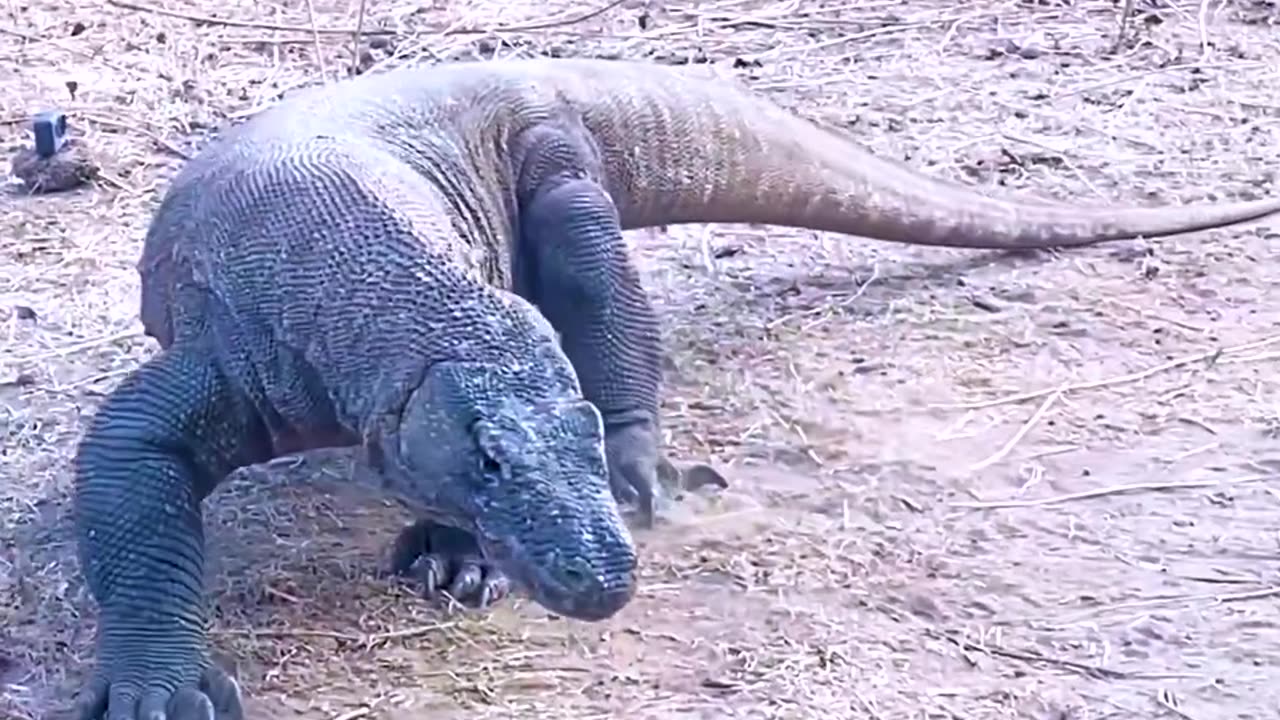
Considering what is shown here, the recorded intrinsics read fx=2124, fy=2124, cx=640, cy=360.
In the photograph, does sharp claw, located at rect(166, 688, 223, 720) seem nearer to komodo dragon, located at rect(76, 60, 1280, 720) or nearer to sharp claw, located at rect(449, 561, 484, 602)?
komodo dragon, located at rect(76, 60, 1280, 720)

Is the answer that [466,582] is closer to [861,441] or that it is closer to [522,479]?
[522,479]

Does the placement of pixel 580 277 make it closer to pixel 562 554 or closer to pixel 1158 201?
pixel 562 554

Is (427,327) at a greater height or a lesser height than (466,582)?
greater

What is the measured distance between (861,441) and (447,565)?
3.46 ft

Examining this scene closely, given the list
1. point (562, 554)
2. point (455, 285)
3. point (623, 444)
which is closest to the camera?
point (562, 554)

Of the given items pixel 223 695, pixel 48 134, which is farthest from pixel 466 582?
pixel 48 134

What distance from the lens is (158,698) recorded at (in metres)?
3.30

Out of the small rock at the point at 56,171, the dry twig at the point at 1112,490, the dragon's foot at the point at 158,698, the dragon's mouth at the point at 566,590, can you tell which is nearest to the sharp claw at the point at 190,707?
the dragon's foot at the point at 158,698

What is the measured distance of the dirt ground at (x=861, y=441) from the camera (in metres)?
3.52

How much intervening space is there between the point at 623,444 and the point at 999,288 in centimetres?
144

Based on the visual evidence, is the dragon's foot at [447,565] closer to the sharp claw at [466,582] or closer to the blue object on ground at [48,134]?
the sharp claw at [466,582]

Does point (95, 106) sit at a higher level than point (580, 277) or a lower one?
lower

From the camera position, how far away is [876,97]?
6781mm

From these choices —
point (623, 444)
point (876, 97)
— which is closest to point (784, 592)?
point (623, 444)
